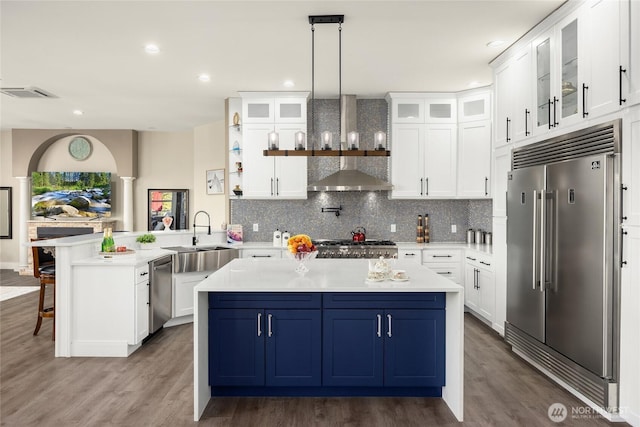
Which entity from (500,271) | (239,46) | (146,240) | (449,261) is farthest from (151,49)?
(449,261)

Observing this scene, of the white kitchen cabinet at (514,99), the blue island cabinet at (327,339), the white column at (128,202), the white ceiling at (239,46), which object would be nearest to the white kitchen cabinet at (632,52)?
the white ceiling at (239,46)

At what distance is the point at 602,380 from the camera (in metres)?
2.77

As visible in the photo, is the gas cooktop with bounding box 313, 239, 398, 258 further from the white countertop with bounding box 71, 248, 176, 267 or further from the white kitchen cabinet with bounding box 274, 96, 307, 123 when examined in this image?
the white countertop with bounding box 71, 248, 176, 267

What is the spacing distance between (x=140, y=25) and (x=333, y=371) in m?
3.35

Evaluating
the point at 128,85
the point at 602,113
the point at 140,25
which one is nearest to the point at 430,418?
the point at 602,113

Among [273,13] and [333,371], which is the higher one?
[273,13]

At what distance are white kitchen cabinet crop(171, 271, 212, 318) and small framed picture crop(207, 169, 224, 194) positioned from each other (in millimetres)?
3537

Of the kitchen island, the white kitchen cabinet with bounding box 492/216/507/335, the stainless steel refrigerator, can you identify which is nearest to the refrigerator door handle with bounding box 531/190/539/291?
the stainless steel refrigerator

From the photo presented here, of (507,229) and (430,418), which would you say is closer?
(430,418)

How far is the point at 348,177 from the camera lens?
580 cm

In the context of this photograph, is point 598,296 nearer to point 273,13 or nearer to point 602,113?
point 602,113

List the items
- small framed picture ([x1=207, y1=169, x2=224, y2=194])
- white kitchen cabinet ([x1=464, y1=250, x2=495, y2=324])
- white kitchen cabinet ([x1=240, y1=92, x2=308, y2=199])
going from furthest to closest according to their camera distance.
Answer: small framed picture ([x1=207, y1=169, x2=224, y2=194]) < white kitchen cabinet ([x1=240, y1=92, x2=308, y2=199]) < white kitchen cabinet ([x1=464, y1=250, x2=495, y2=324])

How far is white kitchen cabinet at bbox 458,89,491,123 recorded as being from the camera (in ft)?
18.7

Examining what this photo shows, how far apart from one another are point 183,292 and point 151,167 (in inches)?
195
